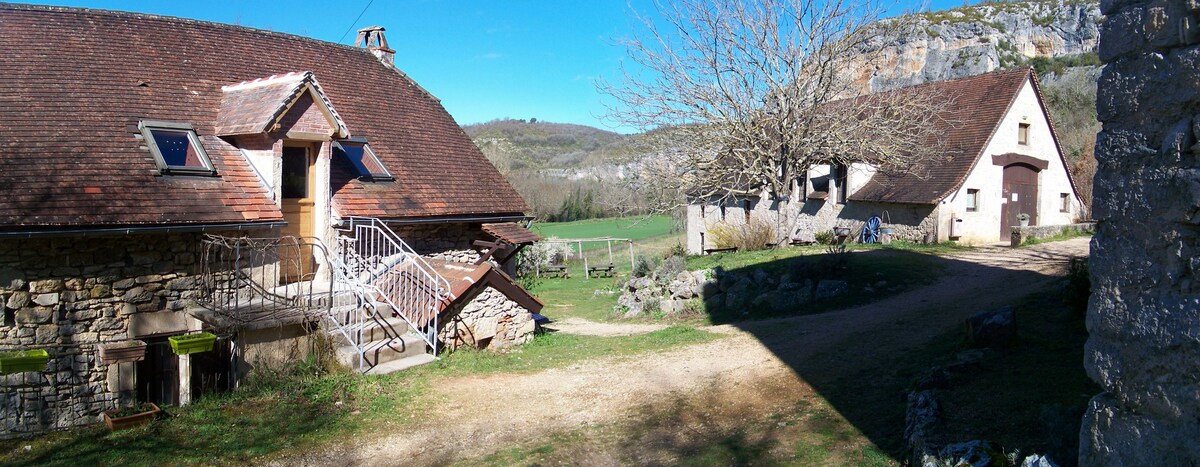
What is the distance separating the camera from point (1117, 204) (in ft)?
13.9

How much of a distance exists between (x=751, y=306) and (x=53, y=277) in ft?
37.3

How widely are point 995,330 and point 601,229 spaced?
39.1 m

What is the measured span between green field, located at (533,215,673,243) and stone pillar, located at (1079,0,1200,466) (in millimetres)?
36382

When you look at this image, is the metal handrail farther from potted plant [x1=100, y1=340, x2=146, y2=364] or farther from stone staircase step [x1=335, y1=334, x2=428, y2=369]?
potted plant [x1=100, y1=340, x2=146, y2=364]

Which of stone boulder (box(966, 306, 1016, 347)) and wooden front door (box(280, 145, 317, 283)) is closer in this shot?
stone boulder (box(966, 306, 1016, 347))

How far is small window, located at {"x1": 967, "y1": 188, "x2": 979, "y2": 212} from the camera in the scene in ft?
76.4

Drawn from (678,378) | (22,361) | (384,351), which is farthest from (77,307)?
(678,378)

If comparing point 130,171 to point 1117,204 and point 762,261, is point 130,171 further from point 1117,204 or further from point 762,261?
point 762,261

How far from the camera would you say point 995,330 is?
8.62 meters

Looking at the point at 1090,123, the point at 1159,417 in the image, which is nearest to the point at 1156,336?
the point at 1159,417

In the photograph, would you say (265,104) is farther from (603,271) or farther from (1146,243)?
(603,271)

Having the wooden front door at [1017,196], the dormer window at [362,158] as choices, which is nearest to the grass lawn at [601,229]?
the wooden front door at [1017,196]

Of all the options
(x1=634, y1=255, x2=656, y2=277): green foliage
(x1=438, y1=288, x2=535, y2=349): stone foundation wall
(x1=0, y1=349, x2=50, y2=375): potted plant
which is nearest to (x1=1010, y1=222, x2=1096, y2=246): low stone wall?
(x1=634, y1=255, x2=656, y2=277): green foliage

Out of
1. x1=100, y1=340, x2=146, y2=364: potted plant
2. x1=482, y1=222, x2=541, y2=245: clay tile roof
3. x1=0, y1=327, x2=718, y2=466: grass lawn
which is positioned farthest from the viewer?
x1=482, y1=222, x2=541, y2=245: clay tile roof
